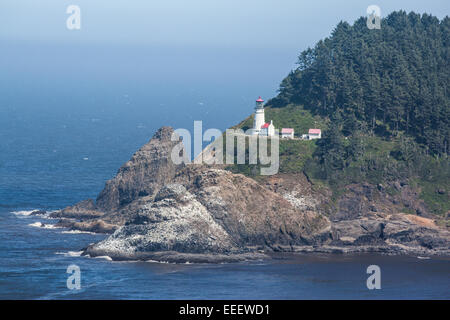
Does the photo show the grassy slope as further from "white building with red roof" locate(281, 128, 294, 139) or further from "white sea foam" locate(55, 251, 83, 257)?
"white sea foam" locate(55, 251, 83, 257)

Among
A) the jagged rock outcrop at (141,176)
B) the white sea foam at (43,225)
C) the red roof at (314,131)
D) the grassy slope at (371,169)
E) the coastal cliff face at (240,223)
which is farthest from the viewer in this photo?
the red roof at (314,131)

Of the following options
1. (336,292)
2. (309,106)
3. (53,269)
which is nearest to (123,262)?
(53,269)

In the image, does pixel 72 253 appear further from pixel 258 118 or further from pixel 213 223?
pixel 258 118

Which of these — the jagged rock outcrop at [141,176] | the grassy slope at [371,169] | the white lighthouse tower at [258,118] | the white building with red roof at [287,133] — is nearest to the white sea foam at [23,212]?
the jagged rock outcrop at [141,176]

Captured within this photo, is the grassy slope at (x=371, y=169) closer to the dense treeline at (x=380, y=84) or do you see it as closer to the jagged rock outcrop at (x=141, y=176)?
the dense treeline at (x=380, y=84)

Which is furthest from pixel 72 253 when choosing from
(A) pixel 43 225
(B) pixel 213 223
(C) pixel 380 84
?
(C) pixel 380 84

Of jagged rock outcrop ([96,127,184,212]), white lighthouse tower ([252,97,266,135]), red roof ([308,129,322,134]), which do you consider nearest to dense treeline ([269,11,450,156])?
red roof ([308,129,322,134])

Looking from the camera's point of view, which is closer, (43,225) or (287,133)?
(43,225)
